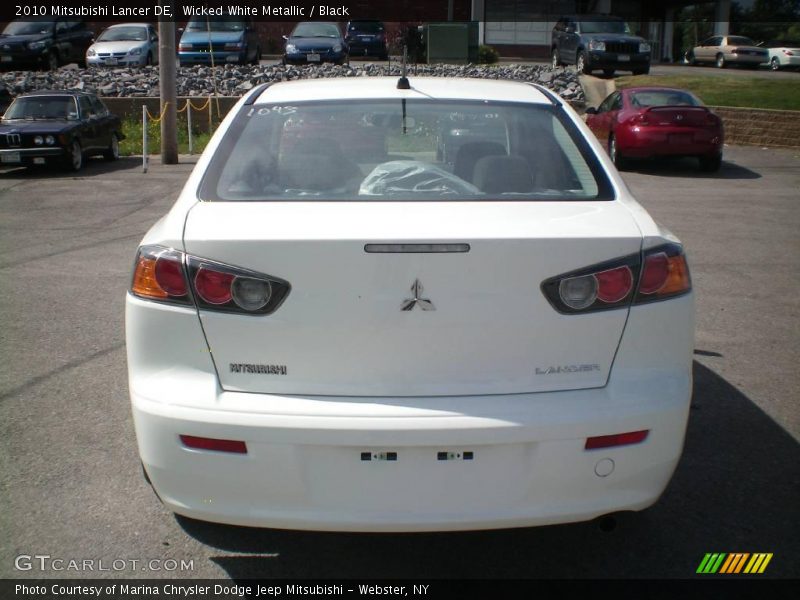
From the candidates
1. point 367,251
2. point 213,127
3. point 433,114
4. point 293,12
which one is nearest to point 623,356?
point 367,251

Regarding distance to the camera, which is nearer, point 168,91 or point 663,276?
point 663,276

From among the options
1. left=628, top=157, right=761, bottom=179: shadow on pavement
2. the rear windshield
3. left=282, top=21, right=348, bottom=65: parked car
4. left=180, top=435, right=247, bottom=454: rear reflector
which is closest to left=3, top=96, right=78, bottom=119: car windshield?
left=628, top=157, right=761, bottom=179: shadow on pavement

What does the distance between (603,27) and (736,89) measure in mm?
5875

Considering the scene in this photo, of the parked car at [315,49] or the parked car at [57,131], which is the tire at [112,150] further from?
the parked car at [315,49]

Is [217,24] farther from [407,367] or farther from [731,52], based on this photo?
[407,367]

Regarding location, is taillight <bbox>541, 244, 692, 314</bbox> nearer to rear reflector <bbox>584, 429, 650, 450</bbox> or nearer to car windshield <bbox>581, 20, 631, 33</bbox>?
rear reflector <bbox>584, 429, 650, 450</bbox>

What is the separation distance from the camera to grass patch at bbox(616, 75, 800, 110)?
2091cm

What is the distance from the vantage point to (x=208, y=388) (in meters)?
2.80

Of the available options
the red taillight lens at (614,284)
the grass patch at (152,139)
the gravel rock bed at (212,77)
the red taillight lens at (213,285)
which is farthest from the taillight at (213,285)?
the gravel rock bed at (212,77)

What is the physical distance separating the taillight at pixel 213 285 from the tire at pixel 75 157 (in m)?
14.6

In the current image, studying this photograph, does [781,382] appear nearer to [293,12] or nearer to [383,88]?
[383,88]

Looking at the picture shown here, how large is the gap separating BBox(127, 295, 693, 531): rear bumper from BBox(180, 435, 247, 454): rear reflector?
0.02 metres

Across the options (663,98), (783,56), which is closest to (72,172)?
(663,98)

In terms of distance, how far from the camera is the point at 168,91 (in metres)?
17.4
